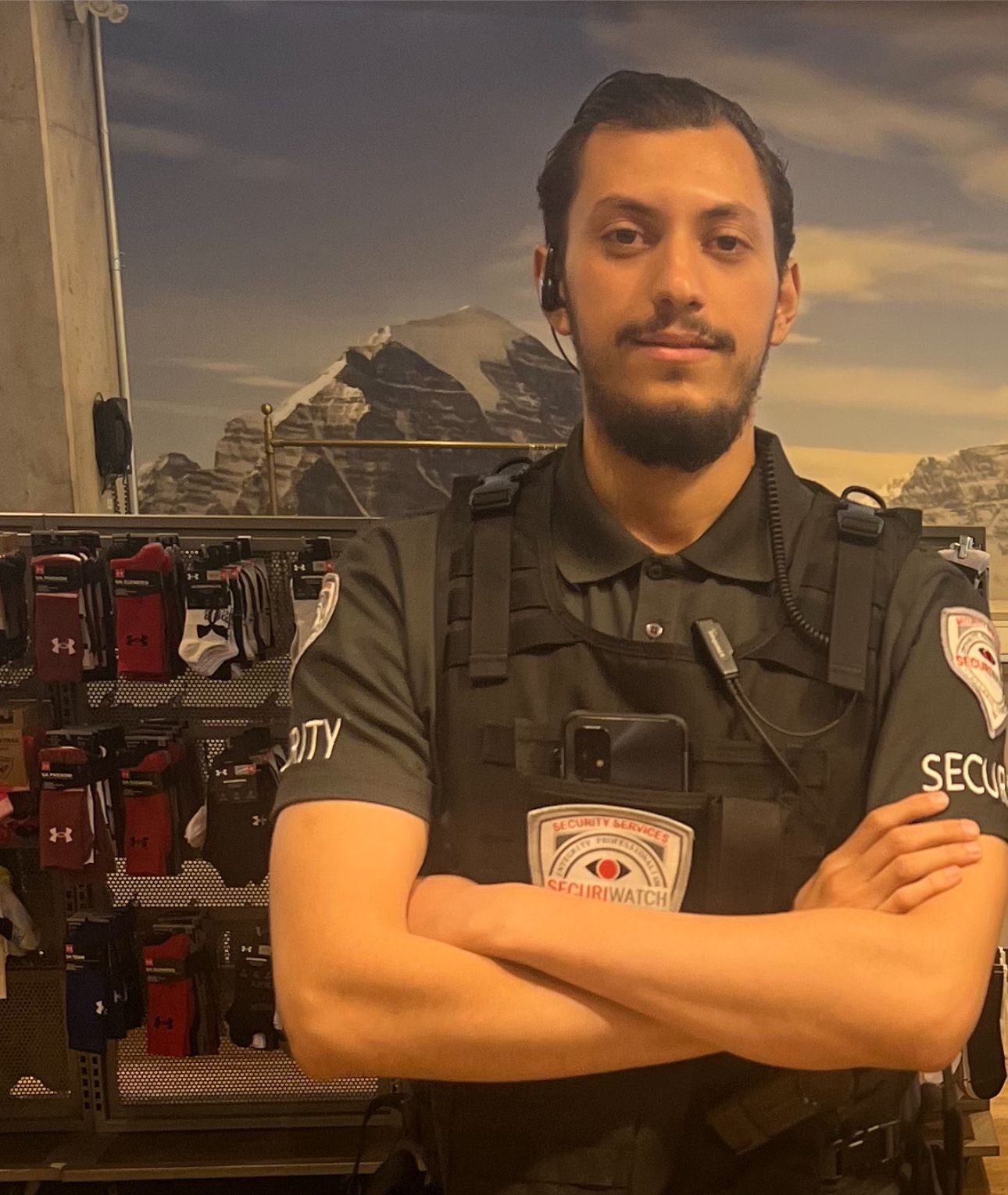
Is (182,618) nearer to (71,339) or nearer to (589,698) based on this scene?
(589,698)

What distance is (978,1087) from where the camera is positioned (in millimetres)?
2131

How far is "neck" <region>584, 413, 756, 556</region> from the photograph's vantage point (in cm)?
139

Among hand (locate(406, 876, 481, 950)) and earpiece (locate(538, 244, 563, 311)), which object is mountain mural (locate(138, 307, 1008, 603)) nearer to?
earpiece (locate(538, 244, 563, 311))

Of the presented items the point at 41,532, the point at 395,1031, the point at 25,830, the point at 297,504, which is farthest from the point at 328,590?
the point at 297,504

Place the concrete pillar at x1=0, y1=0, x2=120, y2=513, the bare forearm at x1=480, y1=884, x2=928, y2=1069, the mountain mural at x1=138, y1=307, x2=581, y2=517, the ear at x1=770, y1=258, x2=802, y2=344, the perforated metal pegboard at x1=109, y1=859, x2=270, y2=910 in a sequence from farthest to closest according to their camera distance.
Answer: the mountain mural at x1=138, y1=307, x2=581, y2=517 → the concrete pillar at x1=0, y1=0, x2=120, y2=513 → the perforated metal pegboard at x1=109, y1=859, x2=270, y2=910 → the ear at x1=770, y1=258, x2=802, y2=344 → the bare forearm at x1=480, y1=884, x2=928, y2=1069

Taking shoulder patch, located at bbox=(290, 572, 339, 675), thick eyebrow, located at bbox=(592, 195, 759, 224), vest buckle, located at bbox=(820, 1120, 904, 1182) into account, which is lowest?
vest buckle, located at bbox=(820, 1120, 904, 1182)

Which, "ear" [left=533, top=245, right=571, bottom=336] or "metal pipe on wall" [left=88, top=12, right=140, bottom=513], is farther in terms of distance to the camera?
"metal pipe on wall" [left=88, top=12, right=140, bottom=513]

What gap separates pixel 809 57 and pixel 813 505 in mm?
3435

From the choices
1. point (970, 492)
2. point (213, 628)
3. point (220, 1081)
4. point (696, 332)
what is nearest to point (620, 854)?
point (696, 332)

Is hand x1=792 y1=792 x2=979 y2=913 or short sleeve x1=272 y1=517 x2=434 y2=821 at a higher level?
short sleeve x1=272 y1=517 x2=434 y2=821

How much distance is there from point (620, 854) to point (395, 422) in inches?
131

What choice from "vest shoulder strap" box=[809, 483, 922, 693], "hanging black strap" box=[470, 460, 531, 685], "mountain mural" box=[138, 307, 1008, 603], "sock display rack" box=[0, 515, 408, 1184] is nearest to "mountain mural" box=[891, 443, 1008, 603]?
"mountain mural" box=[138, 307, 1008, 603]

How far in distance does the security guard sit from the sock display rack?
4.62ft

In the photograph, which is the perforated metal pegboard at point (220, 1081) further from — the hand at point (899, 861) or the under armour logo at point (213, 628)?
the hand at point (899, 861)
